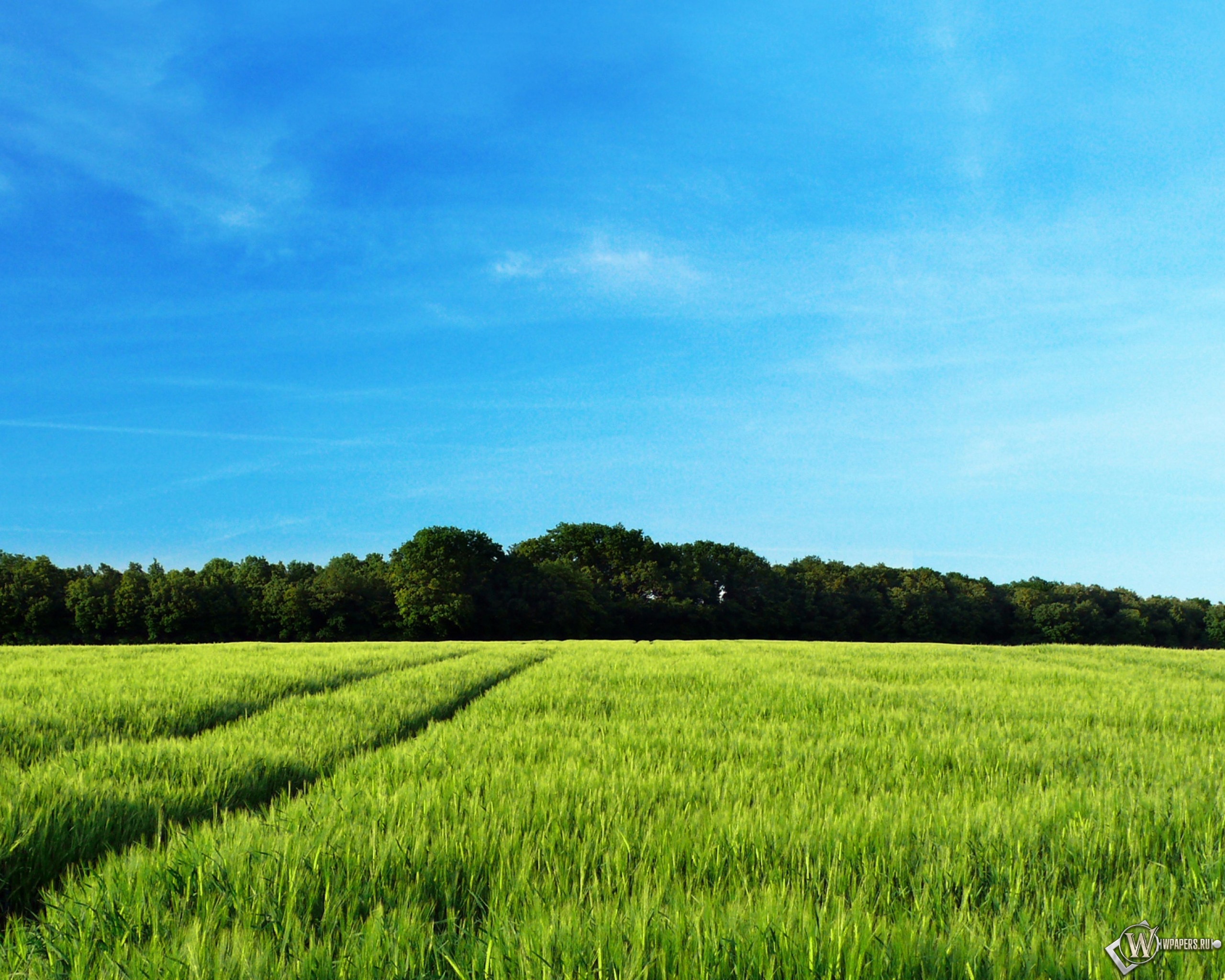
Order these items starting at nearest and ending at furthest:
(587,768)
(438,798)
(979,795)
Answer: (438,798) < (979,795) < (587,768)

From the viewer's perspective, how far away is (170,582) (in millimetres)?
63844

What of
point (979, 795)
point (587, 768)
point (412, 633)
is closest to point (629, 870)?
point (587, 768)

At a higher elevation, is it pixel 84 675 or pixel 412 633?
pixel 84 675

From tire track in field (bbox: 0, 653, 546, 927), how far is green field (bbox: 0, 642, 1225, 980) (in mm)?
19

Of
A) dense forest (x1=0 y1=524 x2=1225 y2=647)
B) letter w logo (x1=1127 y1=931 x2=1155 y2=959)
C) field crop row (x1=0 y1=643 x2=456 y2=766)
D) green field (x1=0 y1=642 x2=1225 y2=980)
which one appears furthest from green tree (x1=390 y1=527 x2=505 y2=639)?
letter w logo (x1=1127 y1=931 x2=1155 y2=959)

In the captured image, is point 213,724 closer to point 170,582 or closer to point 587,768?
point 587,768

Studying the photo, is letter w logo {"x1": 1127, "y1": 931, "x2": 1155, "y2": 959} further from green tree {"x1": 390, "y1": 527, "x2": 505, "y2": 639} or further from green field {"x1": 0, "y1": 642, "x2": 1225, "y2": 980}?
green tree {"x1": 390, "y1": 527, "x2": 505, "y2": 639}

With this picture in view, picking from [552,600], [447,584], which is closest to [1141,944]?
[447,584]

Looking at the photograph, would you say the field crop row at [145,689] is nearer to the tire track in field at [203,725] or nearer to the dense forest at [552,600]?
the tire track in field at [203,725]

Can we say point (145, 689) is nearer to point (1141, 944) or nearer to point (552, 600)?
point (1141, 944)

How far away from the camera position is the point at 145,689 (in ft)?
32.3

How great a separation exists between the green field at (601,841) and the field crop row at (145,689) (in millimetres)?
88

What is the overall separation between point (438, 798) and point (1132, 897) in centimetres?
358

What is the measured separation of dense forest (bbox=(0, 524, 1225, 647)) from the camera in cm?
6316
